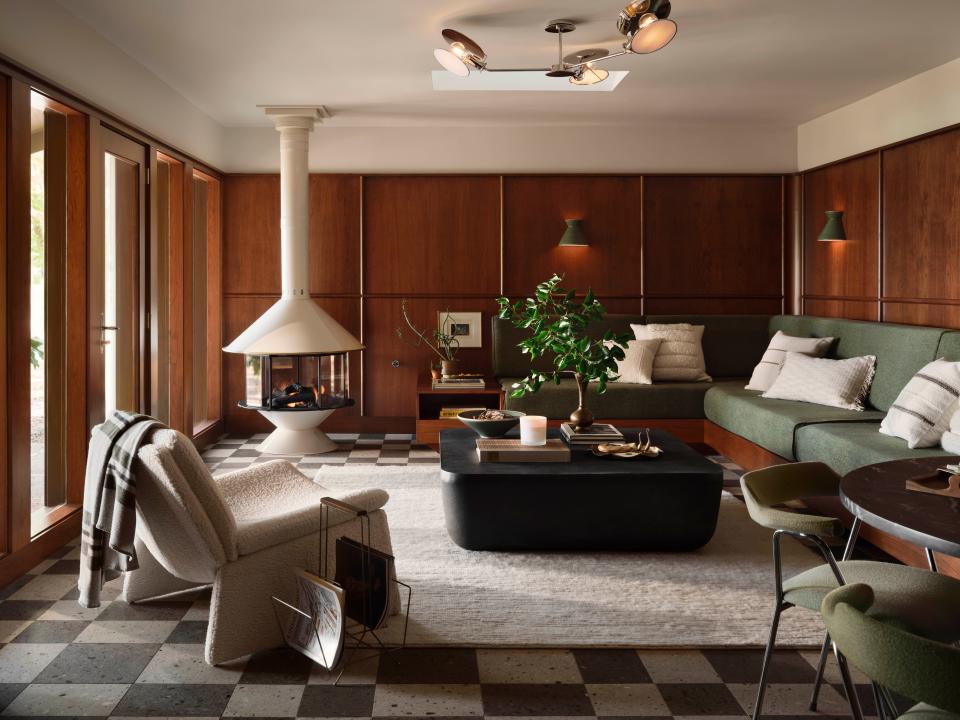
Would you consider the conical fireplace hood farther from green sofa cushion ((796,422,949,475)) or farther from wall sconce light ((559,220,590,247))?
green sofa cushion ((796,422,949,475))

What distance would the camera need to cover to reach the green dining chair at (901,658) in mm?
1364

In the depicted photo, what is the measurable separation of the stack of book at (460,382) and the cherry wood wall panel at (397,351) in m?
0.59

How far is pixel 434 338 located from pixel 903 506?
17.5 ft

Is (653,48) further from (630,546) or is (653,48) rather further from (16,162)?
(16,162)

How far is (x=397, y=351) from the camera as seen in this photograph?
23.5 ft

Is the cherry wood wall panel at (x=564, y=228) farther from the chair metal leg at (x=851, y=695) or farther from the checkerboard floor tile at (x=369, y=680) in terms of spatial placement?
the chair metal leg at (x=851, y=695)

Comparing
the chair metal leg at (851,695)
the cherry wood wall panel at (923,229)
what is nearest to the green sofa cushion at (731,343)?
the cherry wood wall panel at (923,229)

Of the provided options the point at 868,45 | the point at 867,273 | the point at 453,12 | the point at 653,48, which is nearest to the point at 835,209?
the point at 867,273

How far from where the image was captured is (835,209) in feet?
20.9

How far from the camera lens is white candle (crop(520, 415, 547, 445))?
4078 mm

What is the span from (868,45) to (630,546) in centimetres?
297

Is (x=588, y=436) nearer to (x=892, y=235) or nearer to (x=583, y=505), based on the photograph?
(x=583, y=505)

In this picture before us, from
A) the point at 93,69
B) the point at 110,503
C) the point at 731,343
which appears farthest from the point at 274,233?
the point at 110,503

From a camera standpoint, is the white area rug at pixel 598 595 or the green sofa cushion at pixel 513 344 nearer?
the white area rug at pixel 598 595
